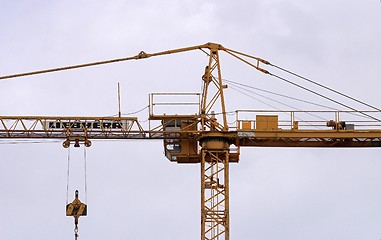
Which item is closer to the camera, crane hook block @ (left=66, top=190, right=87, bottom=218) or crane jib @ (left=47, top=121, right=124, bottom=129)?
crane hook block @ (left=66, top=190, right=87, bottom=218)

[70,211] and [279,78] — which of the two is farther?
[279,78]

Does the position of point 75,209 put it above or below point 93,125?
below

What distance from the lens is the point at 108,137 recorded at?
297 ft

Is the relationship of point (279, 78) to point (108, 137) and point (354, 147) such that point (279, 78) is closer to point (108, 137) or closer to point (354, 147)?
point (354, 147)

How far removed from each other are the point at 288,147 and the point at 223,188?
18.4 ft

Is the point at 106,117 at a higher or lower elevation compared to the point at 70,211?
higher

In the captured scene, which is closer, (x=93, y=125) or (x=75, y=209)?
(x=75, y=209)

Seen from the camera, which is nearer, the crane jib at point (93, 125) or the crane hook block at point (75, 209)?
the crane hook block at point (75, 209)

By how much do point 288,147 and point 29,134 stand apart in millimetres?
18790

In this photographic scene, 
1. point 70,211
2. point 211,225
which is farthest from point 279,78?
point 70,211

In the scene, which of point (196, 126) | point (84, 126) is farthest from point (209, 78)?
point (84, 126)

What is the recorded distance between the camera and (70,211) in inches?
3474

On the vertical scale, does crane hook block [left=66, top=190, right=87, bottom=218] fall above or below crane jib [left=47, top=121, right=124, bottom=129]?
below

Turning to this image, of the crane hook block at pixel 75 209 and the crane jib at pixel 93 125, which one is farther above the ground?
the crane jib at pixel 93 125
